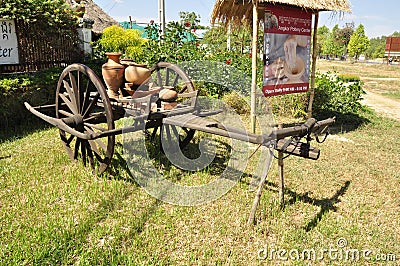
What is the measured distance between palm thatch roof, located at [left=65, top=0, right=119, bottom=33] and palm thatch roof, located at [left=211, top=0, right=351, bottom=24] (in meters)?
10.5

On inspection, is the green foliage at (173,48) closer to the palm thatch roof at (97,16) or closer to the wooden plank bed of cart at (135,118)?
the wooden plank bed of cart at (135,118)

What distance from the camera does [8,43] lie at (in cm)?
592

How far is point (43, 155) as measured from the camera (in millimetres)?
4488

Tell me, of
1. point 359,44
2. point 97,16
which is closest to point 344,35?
point 359,44

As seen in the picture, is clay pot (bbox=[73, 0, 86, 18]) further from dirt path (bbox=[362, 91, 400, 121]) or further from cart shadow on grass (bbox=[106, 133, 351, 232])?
dirt path (bbox=[362, 91, 400, 121])

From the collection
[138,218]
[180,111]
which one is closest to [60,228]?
[138,218]

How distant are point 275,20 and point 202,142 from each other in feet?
7.43

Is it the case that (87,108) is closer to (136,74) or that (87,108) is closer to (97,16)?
(136,74)

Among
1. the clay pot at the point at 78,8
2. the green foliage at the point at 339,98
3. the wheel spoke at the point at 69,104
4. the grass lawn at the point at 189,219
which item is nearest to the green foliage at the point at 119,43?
the clay pot at the point at 78,8

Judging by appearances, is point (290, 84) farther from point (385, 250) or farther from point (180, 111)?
point (385, 250)

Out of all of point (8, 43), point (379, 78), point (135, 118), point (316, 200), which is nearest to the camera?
point (135, 118)

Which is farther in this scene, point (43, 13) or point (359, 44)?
point (359, 44)

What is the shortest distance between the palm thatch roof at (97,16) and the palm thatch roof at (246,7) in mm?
10480

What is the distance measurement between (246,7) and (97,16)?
1197cm
